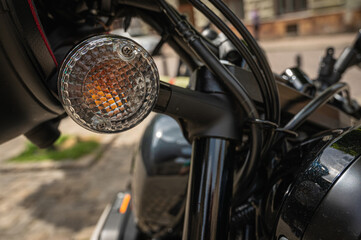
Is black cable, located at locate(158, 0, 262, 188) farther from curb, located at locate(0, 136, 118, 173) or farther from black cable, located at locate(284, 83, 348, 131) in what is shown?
curb, located at locate(0, 136, 118, 173)

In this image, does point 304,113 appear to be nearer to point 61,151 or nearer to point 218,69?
point 218,69

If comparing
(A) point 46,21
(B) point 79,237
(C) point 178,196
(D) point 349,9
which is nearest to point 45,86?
(A) point 46,21

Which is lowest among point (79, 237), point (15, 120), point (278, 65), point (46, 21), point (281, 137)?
point (79, 237)

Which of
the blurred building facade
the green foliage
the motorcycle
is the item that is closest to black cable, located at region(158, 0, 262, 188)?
the motorcycle

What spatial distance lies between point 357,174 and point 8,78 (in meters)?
0.67

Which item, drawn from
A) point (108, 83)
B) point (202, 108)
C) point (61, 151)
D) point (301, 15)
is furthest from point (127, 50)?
point (301, 15)

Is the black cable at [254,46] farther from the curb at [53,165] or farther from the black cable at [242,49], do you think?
the curb at [53,165]

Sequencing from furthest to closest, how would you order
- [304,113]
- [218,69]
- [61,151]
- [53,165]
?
[61,151] < [53,165] < [304,113] < [218,69]

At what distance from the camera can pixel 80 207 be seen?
2.96 meters

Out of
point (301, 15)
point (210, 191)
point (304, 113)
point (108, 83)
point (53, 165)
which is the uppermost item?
point (301, 15)

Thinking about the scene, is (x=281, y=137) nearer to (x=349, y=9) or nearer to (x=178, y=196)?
(x=178, y=196)

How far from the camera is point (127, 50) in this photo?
0.56 meters

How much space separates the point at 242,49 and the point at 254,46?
3 cm

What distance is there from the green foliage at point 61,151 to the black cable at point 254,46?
144 inches
